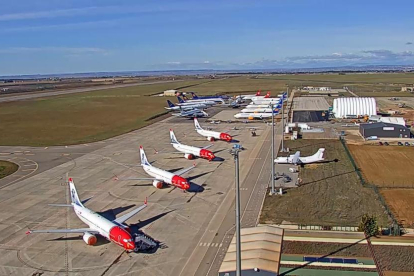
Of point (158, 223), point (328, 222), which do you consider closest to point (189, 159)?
point (158, 223)

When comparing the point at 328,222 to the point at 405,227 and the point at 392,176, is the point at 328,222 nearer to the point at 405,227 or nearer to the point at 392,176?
the point at 405,227

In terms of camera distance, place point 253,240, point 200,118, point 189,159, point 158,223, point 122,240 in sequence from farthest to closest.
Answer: point 200,118
point 189,159
point 158,223
point 122,240
point 253,240

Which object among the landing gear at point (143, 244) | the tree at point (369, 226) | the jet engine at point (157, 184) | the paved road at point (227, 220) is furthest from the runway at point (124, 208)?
the tree at point (369, 226)

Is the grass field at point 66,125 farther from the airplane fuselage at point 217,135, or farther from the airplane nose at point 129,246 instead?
the airplane nose at point 129,246

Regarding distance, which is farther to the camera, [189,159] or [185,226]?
[189,159]

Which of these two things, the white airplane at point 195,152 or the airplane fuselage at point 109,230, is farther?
the white airplane at point 195,152
